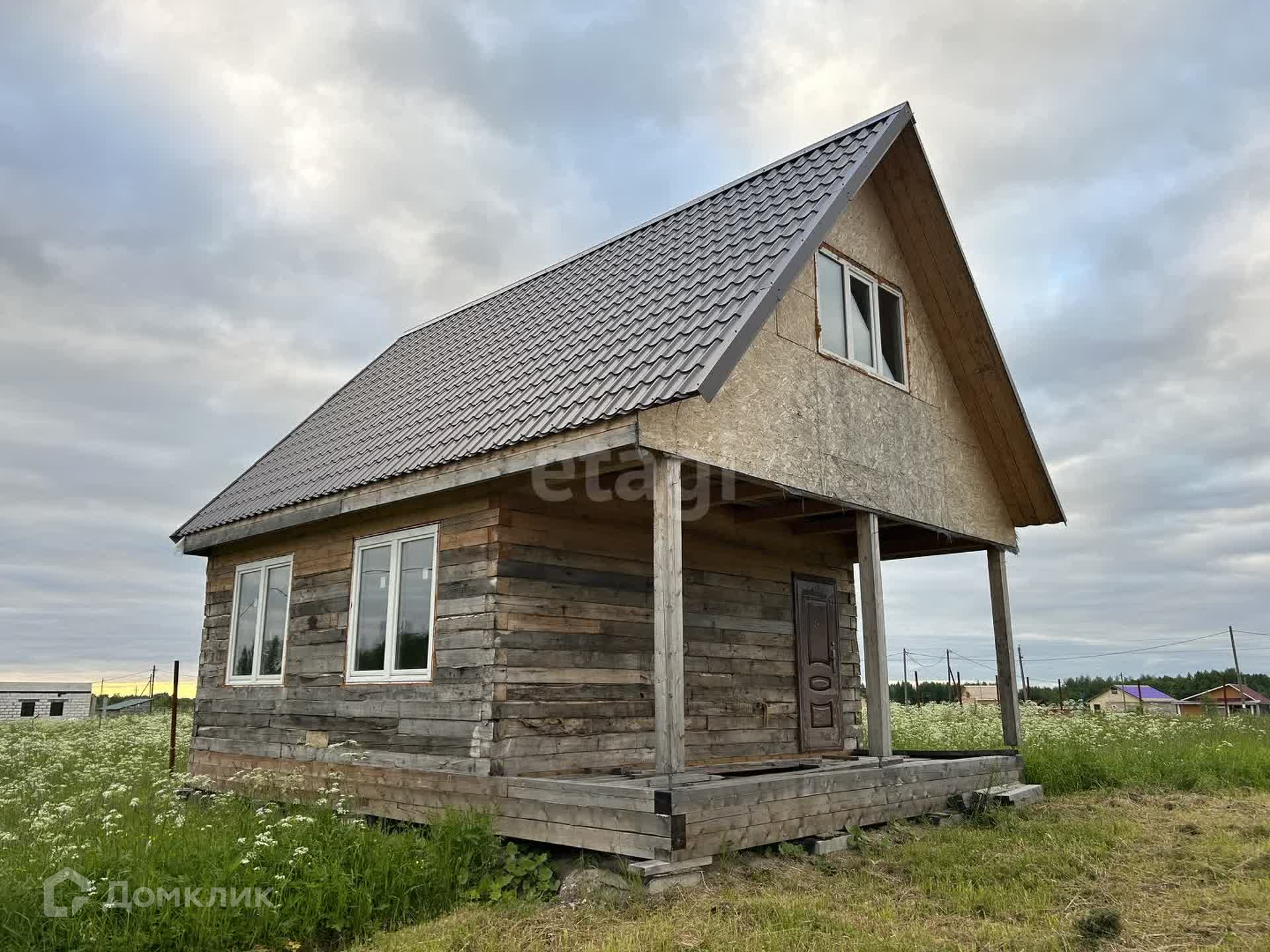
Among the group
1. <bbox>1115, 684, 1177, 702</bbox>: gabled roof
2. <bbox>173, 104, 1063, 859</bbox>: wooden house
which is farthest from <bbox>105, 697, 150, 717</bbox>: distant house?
<bbox>1115, 684, 1177, 702</bbox>: gabled roof

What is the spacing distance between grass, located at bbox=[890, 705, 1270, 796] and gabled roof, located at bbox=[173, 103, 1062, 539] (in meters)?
3.19

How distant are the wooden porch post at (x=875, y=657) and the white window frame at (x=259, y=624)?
650 cm

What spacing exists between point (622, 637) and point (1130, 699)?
39.6m

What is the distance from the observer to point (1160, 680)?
5638 centimetres

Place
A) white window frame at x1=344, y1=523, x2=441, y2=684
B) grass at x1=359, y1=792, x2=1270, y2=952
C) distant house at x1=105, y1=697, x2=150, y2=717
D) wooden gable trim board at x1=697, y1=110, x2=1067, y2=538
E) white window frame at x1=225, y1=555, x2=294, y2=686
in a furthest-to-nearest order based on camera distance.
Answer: distant house at x1=105, y1=697, x2=150, y2=717, white window frame at x1=225, y1=555, x2=294, y2=686, wooden gable trim board at x1=697, y1=110, x2=1067, y2=538, white window frame at x1=344, y1=523, x2=441, y2=684, grass at x1=359, y1=792, x2=1270, y2=952

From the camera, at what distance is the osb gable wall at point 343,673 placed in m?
8.68

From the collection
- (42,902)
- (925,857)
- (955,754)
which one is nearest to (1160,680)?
(955,754)

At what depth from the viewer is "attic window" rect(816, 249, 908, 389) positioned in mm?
9898

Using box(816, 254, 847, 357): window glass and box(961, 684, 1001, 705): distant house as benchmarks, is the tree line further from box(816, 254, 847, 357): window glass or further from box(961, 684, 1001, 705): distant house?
box(816, 254, 847, 357): window glass

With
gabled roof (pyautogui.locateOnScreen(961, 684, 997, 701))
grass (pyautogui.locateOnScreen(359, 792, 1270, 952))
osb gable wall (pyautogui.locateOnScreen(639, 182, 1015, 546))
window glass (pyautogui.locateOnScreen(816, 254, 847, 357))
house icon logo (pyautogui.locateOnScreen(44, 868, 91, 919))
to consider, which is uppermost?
window glass (pyautogui.locateOnScreen(816, 254, 847, 357))

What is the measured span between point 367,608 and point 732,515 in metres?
4.15

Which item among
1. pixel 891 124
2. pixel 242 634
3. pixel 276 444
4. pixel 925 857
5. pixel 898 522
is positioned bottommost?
pixel 925 857

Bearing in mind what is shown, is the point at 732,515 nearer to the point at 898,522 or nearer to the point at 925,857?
→ the point at 898,522

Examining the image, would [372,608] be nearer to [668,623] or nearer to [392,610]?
[392,610]
